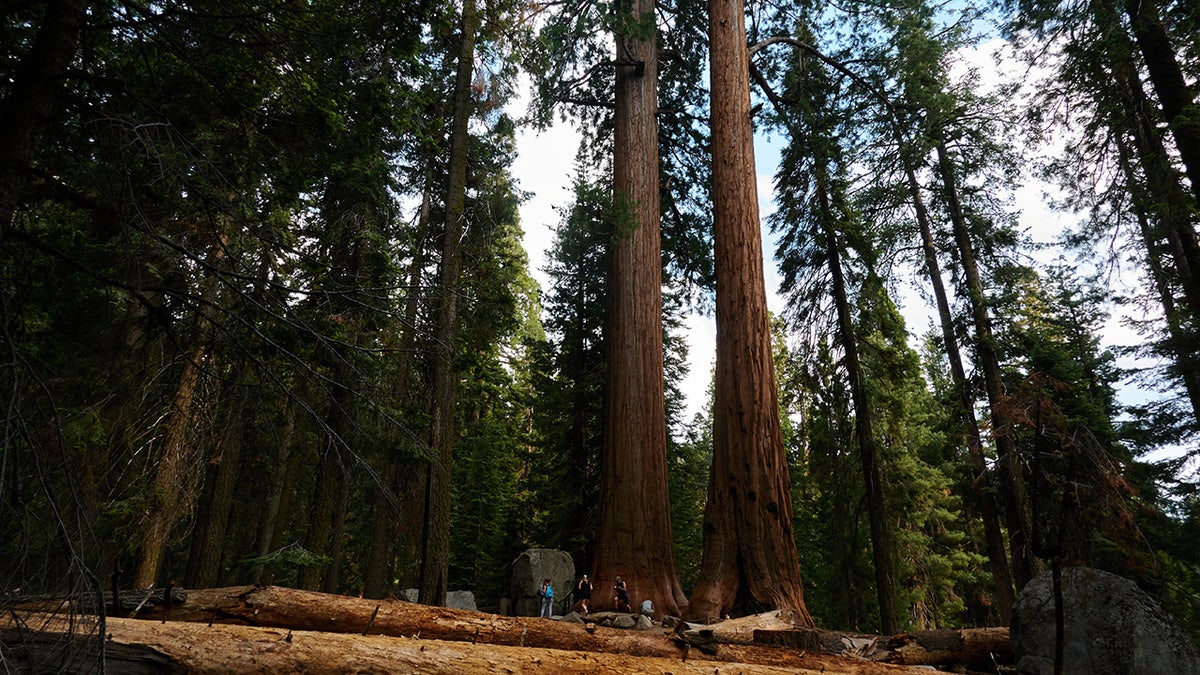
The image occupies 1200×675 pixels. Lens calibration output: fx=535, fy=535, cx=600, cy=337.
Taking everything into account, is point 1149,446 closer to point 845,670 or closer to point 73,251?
point 845,670

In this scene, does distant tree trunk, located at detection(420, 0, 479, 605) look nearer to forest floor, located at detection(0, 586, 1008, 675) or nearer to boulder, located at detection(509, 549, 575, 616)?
forest floor, located at detection(0, 586, 1008, 675)

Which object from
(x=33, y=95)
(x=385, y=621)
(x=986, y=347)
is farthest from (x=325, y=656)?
(x=986, y=347)

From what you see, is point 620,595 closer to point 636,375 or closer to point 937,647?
point 636,375

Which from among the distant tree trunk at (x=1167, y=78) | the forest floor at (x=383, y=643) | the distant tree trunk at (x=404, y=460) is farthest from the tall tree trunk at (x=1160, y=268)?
the distant tree trunk at (x=404, y=460)

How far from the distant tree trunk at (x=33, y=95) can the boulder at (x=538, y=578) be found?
1280 cm

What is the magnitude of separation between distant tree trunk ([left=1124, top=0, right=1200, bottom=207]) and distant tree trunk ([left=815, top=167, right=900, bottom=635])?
5.53m

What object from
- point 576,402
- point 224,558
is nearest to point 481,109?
point 576,402

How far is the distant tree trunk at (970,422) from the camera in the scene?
1203 cm

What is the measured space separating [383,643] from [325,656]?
0.32 metres

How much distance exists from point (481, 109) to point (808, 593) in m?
20.7

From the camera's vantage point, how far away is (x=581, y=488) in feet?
50.9

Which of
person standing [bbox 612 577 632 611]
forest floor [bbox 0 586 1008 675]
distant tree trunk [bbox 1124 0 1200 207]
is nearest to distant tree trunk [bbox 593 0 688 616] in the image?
person standing [bbox 612 577 632 611]

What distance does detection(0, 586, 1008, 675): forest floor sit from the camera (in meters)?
2.76

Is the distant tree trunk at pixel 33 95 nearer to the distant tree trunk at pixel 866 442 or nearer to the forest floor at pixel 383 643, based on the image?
the forest floor at pixel 383 643
